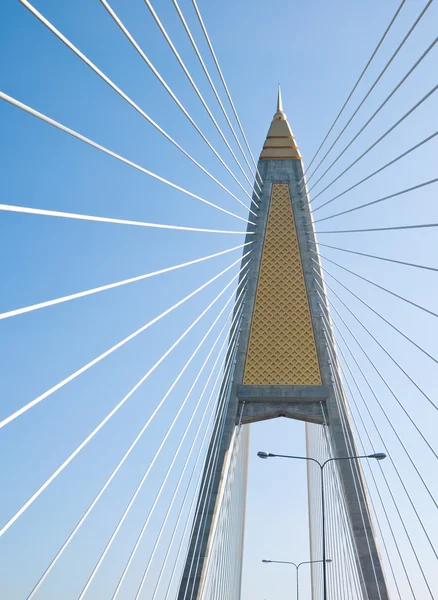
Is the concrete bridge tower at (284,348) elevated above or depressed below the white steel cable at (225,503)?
above

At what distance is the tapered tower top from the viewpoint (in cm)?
2452

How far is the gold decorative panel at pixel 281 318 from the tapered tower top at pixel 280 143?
182cm

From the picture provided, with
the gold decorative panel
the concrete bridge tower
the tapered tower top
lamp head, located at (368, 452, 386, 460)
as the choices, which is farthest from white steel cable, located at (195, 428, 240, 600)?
the tapered tower top

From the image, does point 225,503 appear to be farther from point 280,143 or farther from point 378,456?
point 280,143

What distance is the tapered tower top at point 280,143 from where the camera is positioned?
2452cm

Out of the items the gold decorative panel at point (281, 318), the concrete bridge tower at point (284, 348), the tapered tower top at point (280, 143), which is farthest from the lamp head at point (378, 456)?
the tapered tower top at point (280, 143)

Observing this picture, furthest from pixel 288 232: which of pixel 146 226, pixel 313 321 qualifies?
pixel 146 226

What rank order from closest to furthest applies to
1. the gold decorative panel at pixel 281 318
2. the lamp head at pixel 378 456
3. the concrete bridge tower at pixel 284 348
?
1. the lamp head at pixel 378 456
2. the concrete bridge tower at pixel 284 348
3. the gold decorative panel at pixel 281 318

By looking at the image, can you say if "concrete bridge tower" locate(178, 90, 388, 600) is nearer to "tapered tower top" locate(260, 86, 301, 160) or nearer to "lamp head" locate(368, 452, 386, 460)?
"tapered tower top" locate(260, 86, 301, 160)

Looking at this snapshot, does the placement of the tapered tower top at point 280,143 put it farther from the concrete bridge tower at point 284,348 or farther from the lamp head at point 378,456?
the lamp head at point 378,456

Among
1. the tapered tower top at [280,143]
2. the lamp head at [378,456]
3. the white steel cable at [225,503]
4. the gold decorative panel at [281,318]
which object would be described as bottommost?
the white steel cable at [225,503]

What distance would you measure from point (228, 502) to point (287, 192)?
9721 millimetres

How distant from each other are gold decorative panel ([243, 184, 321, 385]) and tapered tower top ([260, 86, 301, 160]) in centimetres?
182

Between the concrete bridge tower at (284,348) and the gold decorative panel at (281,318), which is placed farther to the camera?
the gold decorative panel at (281,318)
